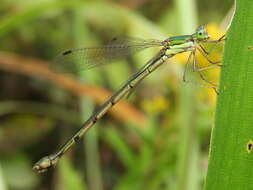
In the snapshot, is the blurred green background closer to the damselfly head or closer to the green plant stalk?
the damselfly head

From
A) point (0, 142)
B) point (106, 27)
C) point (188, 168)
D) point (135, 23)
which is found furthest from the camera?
point (106, 27)

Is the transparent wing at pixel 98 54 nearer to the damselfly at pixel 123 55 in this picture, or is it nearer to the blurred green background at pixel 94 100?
the damselfly at pixel 123 55

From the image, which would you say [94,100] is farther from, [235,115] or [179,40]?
[235,115]

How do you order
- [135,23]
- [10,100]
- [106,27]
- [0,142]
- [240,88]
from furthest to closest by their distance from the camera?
[10,100] < [106,27] < [0,142] < [135,23] < [240,88]

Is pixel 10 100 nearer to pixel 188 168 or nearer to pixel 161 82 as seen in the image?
pixel 161 82

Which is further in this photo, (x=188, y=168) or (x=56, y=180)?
(x=56, y=180)

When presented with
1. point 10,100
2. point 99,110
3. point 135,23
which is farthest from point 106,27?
point 99,110
